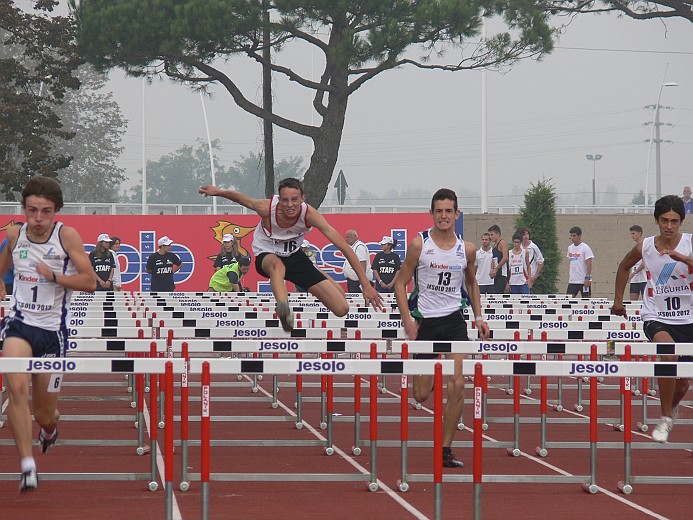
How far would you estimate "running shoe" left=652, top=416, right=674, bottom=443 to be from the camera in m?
9.46

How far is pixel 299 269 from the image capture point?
11.5 m

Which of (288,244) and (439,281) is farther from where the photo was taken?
(288,244)

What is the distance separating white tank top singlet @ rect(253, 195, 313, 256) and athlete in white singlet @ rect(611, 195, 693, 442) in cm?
282

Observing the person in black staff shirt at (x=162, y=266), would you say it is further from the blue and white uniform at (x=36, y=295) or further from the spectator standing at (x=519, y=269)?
the blue and white uniform at (x=36, y=295)

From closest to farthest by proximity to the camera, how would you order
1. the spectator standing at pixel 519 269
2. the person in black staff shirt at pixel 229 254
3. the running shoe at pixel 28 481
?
1. the running shoe at pixel 28 481
2. the person in black staff shirt at pixel 229 254
3. the spectator standing at pixel 519 269

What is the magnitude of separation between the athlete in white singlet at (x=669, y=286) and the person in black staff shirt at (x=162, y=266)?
16357 mm

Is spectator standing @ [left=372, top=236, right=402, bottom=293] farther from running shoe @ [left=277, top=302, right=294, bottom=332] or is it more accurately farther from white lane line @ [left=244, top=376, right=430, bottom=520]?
running shoe @ [left=277, top=302, right=294, bottom=332]

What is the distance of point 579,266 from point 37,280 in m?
18.9

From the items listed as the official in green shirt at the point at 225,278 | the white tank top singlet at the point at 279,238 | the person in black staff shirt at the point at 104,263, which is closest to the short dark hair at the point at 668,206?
the white tank top singlet at the point at 279,238

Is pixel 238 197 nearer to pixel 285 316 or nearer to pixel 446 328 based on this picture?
pixel 285 316

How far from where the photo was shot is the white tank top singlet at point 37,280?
8.20 meters

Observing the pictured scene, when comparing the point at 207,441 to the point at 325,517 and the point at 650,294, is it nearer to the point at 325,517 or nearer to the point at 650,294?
the point at 325,517

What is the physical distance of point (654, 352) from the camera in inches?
357

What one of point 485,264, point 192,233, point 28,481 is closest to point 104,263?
point 485,264
